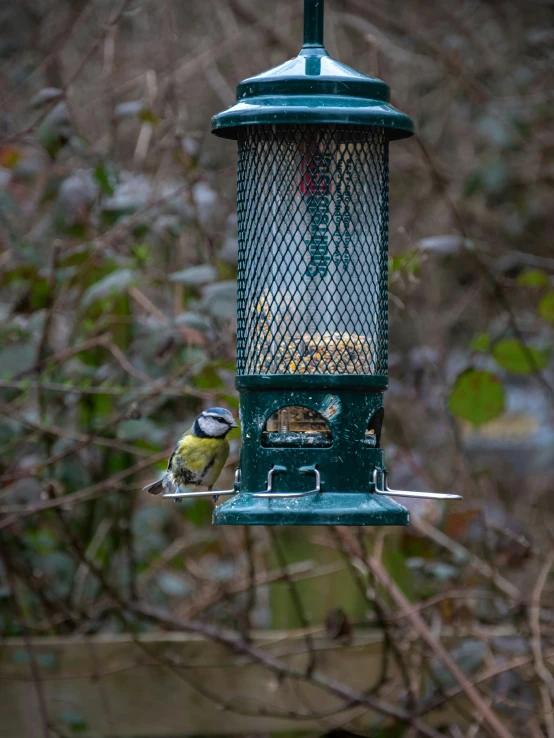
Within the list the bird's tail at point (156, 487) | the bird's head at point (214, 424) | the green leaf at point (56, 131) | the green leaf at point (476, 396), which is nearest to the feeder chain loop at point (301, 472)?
the bird's head at point (214, 424)

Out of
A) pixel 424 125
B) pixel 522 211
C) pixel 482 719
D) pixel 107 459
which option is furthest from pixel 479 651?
pixel 424 125

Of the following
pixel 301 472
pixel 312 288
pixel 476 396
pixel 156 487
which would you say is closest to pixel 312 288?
pixel 312 288

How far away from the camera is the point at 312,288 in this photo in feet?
10.4

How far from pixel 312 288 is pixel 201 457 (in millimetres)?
748

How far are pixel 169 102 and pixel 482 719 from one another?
2.93 metres

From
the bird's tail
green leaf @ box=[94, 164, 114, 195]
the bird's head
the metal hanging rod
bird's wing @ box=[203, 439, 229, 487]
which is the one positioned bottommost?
the bird's tail

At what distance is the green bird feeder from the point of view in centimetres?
298

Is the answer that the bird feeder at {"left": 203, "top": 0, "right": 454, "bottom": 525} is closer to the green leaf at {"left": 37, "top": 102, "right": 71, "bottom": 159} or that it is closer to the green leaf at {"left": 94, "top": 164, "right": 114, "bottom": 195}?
the green leaf at {"left": 37, "top": 102, "right": 71, "bottom": 159}

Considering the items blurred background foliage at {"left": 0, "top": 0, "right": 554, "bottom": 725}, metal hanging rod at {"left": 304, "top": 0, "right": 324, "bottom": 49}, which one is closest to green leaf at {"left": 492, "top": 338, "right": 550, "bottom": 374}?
blurred background foliage at {"left": 0, "top": 0, "right": 554, "bottom": 725}

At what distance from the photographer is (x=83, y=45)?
8.78 metres

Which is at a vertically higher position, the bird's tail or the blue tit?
the blue tit

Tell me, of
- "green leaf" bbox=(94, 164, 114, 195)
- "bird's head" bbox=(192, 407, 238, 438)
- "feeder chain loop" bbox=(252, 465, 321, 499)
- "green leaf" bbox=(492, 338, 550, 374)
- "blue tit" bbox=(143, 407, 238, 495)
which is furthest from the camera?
"green leaf" bbox=(492, 338, 550, 374)

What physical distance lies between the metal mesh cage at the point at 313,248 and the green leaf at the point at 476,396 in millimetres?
1067

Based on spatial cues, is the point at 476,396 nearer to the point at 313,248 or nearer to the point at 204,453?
the point at 204,453
